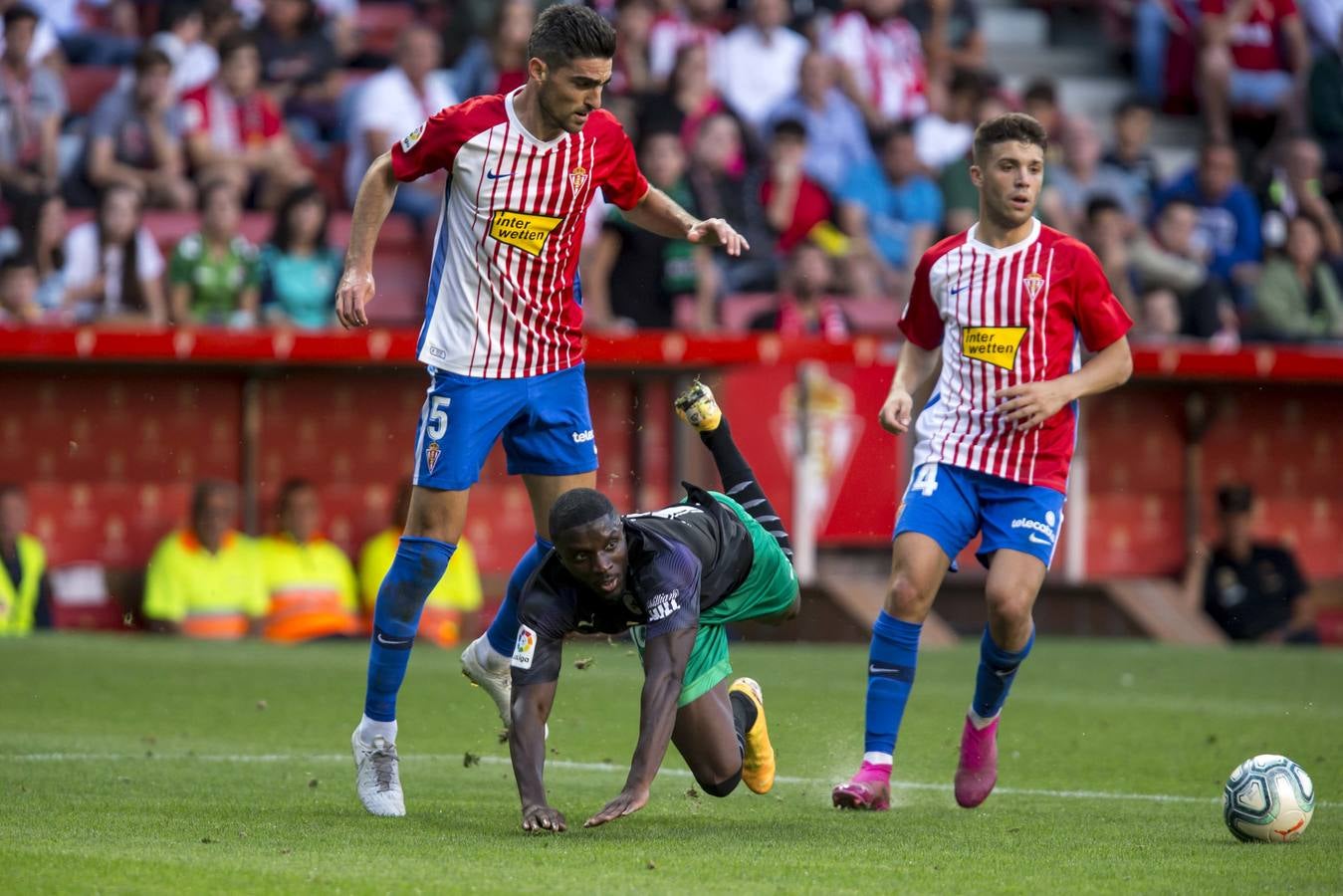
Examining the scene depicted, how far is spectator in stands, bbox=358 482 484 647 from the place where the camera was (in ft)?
42.5

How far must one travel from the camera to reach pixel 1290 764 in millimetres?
6090

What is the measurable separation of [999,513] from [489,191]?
201 cm

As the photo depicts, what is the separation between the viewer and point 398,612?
21.6 ft

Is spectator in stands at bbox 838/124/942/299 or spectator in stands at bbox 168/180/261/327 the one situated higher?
spectator in stands at bbox 838/124/942/299

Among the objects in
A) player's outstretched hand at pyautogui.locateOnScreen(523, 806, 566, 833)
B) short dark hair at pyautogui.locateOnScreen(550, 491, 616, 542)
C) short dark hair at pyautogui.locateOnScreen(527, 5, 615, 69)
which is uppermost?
short dark hair at pyautogui.locateOnScreen(527, 5, 615, 69)

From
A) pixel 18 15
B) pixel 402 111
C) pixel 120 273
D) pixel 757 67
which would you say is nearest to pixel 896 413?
pixel 120 273

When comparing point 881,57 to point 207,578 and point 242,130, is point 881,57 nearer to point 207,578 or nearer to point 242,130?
point 242,130

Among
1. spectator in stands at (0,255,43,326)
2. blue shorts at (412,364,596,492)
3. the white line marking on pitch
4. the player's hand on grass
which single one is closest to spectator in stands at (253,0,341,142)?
spectator in stands at (0,255,43,326)

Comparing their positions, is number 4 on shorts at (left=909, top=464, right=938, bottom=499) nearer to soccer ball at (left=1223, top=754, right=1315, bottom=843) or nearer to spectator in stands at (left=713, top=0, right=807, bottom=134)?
soccer ball at (left=1223, top=754, right=1315, bottom=843)

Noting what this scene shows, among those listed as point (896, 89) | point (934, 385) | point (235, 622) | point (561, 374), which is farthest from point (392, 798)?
point (896, 89)

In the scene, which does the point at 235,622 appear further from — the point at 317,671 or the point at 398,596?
the point at 398,596

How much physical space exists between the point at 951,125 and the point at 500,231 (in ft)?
35.5

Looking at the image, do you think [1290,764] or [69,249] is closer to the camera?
[1290,764]

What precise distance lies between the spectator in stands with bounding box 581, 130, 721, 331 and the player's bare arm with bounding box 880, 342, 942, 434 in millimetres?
6069
